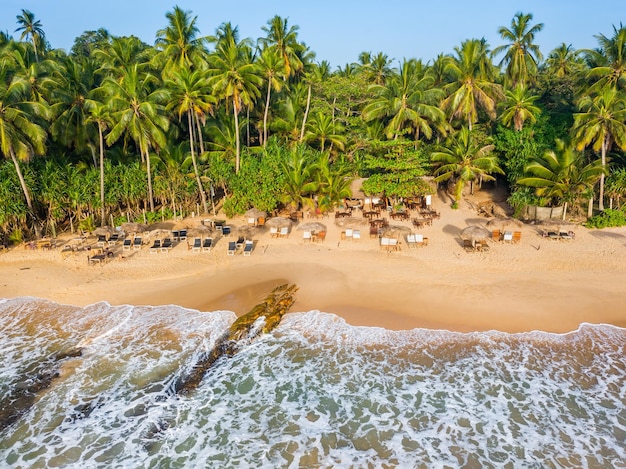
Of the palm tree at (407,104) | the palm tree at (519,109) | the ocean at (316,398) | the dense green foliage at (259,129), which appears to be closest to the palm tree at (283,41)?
the dense green foliage at (259,129)

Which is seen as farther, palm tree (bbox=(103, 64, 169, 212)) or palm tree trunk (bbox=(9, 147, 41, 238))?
palm tree (bbox=(103, 64, 169, 212))

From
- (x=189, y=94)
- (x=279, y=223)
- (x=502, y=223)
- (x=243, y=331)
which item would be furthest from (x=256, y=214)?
(x=502, y=223)

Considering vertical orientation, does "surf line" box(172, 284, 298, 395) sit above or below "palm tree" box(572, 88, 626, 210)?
below

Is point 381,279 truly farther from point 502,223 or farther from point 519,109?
point 519,109

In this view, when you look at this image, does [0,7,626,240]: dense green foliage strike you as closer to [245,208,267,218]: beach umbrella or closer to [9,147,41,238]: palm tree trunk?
[9,147,41,238]: palm tree trunk

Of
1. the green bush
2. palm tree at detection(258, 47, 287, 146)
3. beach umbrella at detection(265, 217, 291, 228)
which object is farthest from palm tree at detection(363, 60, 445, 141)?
the green bush

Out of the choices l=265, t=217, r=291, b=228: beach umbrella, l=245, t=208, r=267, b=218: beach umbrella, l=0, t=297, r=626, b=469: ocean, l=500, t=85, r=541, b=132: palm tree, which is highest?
l=500, t=85, r=541, b=132: palm tree

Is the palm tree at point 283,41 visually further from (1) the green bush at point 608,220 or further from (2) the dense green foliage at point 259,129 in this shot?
(1) the green bush at point 608,220
